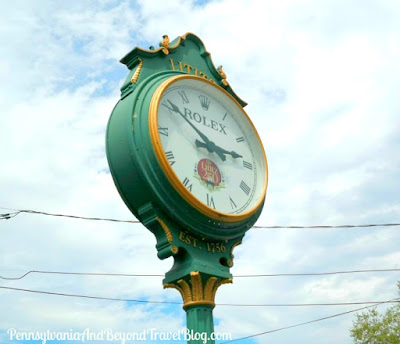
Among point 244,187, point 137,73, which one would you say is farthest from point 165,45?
point 244,187

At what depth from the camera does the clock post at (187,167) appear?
5.41 m

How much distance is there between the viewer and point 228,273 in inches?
230

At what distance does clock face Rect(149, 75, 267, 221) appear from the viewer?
5648mm

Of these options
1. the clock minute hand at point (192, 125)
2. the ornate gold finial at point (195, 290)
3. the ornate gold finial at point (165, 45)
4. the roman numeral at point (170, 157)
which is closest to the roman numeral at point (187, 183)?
the roman numeral at point (170, 157)

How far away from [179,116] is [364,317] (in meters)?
16.5

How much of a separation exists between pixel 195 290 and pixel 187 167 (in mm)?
1263

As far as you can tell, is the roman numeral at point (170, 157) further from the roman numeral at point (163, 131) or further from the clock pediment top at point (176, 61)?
the clock pediment top at point (176, 61)

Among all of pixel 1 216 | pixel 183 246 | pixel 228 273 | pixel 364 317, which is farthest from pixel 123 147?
pixel 364 317

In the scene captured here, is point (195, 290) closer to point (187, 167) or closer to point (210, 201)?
point (210, 201)

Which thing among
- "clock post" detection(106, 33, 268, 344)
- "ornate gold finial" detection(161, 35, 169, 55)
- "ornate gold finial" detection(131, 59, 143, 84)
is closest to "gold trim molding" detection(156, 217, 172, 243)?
"clock post" detection(106, 33, 268, 344)

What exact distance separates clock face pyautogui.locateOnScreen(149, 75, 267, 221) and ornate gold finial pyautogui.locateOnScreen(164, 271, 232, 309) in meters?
0.66

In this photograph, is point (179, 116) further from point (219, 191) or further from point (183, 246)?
point (183, 246)

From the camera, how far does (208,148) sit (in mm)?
6203

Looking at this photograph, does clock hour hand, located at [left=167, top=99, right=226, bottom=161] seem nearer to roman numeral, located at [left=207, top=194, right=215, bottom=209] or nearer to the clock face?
the clock face
